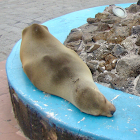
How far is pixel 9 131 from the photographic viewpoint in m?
2.02

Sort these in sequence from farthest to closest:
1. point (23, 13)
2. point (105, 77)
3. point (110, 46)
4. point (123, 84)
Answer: point (23, 13), point (110, 46), point (105, 77), point (123, 84)

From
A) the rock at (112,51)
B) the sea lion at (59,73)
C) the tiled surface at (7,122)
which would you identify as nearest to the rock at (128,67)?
the rock at (112,51)

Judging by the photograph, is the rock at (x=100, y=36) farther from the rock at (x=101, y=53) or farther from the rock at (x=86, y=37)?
the rock at (x=101, y=53)

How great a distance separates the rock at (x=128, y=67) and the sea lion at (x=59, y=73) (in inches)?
14.8

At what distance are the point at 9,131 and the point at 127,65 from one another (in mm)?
1242

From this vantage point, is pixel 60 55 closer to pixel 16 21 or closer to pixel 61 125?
pixel 61 125

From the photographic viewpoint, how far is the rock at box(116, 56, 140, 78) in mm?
1968

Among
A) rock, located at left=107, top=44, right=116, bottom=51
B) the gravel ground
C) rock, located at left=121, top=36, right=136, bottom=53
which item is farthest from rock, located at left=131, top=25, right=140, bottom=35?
the gravel ground

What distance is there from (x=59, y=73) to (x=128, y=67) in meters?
0.69

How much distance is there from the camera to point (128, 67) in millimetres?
1996

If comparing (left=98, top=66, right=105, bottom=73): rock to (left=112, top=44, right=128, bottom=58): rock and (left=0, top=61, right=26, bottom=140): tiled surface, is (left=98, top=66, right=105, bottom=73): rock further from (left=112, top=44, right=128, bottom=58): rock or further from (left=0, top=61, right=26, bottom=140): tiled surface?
(left=0, top=61, right=26, bottom=140): tiled surface

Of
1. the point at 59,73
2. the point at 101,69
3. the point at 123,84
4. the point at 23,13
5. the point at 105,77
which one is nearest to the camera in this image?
the point at 59,73

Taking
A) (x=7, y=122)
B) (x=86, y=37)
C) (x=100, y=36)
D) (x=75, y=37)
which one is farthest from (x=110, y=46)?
(x=7, y=122)

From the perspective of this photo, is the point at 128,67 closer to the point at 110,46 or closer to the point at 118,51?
the point at 118,51
